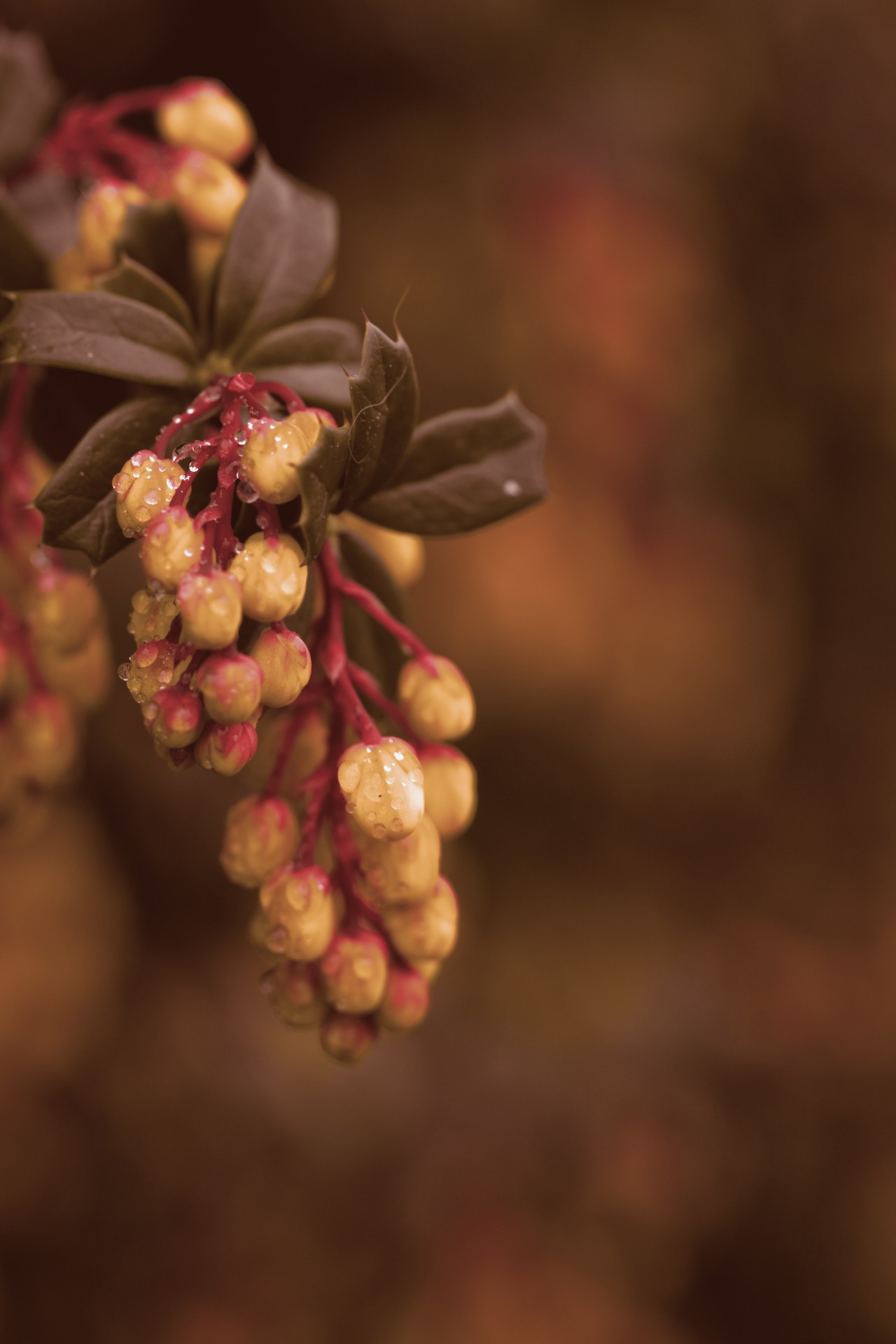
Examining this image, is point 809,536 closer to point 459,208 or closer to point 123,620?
point 459,208

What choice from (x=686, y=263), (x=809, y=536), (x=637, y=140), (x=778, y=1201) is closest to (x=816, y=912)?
(x=778, y=1201)

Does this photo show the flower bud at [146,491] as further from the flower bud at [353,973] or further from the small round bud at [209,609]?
the flower bud at [353,973]

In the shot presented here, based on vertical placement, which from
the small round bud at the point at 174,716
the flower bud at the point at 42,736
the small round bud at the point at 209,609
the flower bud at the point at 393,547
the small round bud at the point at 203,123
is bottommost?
the flower bud at the point at 42,736

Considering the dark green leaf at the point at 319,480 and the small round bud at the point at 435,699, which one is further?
the small round bud at the point at 435,699

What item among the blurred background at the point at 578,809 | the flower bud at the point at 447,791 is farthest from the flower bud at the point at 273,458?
the blurred background at the point at 578,809

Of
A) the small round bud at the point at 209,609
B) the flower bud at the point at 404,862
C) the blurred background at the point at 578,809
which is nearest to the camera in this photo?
the small round bud at the point at 209,609

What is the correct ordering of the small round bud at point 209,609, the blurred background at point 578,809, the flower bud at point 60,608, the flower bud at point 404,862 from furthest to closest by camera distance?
the blurred background at point 578,809 < the flower bud at point 60,608 < the flower bud at point 404,862 < the small round bud at point 209,609
